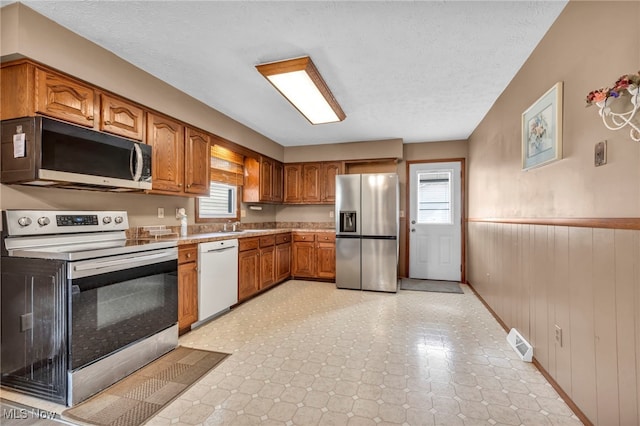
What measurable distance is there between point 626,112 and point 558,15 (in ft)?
3.72

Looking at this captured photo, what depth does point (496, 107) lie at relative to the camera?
3223mm

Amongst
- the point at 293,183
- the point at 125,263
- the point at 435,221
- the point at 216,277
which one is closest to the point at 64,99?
the point at 125,263

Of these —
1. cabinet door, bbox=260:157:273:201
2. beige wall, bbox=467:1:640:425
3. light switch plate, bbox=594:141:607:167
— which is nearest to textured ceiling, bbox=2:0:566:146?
beige wall, bbox=467:1:640:425

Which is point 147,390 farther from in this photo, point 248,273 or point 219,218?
point 219,218

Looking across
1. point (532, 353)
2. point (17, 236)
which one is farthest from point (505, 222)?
point (17, 236)

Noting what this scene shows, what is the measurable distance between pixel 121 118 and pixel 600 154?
333 cm

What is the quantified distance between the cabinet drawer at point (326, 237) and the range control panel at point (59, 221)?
2951mm

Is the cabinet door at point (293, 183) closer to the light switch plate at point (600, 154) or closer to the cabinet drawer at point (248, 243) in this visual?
the cabinet drawer at point (248, 243)

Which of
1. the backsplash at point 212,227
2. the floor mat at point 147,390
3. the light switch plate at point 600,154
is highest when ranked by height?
the light switch plate at point 600,154

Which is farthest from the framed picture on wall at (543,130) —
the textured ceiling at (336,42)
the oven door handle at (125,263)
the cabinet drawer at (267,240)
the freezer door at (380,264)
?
Answer: the cabinet drawer at (267,240)

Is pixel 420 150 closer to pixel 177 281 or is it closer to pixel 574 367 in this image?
pixel 574 367

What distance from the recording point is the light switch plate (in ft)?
4.68

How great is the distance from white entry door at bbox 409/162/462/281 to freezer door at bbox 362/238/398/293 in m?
1.02

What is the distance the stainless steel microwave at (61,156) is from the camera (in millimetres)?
1847
